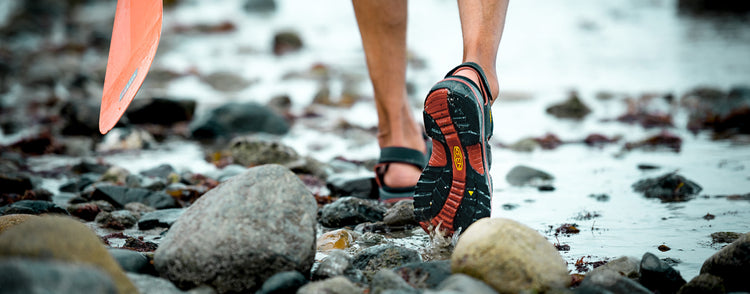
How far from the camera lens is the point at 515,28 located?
20.4 meters

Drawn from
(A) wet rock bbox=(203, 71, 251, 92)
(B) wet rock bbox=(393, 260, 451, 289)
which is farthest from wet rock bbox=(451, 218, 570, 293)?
(A) wet rock bbox=(203, 71, 251, 92)

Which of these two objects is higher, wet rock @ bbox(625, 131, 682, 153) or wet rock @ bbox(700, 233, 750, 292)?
wet rock @ bbox(700, 233, 750, 292)

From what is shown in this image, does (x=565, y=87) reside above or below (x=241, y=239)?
below

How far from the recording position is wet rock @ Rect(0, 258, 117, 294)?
1.27 meters

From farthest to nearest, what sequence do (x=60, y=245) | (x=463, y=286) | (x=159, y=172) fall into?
1. (x=159, y=172)
2. (x=463, y=286)
3. (x=60, y=245)

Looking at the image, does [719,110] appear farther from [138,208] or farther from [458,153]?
[138,208]

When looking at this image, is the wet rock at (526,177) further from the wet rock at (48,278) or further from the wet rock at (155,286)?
the wet rock at (48,278)

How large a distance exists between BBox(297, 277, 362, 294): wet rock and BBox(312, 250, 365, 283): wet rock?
15 cm

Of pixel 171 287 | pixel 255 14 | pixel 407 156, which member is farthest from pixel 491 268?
pixel 255 14

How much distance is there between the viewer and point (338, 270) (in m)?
1.96

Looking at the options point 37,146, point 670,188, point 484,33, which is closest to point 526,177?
point 670,188

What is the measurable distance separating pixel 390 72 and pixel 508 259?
65.4 inches

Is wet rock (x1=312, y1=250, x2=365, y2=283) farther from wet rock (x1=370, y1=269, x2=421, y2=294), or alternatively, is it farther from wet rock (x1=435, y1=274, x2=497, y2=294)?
wet rock (x1=435, y1=274, x2=497, y2=294)

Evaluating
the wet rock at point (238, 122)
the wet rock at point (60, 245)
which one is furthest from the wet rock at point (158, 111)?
the wet rock at point (60, 245)
